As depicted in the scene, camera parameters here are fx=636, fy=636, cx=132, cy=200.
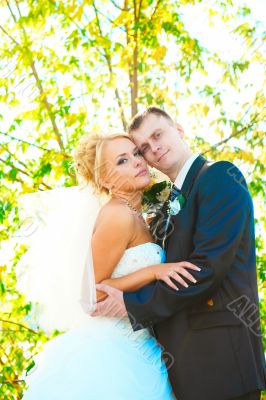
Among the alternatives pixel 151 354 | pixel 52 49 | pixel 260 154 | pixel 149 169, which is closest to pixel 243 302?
pixel 151 354

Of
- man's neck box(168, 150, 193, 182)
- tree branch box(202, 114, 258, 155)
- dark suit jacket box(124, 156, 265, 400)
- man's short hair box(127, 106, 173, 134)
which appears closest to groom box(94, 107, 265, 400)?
dark suit jacket box(124, 156, 265, 400)

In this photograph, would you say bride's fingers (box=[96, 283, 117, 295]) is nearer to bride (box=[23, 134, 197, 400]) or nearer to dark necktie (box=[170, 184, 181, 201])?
bride (box=[23, 134, 197, 400])

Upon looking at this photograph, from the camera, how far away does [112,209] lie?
10.4ft

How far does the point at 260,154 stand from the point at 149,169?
5.42 feet

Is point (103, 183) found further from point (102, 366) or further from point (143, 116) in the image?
point (102, 366)

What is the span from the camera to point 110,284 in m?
2.99

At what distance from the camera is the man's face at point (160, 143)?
3.32 meters

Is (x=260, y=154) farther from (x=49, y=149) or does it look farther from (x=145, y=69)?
(x=49, y=149)

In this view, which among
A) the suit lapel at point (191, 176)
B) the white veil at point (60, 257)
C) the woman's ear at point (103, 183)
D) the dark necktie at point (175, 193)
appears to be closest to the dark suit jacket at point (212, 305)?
the suit lapel at point (191, 176)

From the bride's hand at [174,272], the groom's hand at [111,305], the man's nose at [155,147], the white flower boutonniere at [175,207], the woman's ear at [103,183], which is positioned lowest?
the groom's hand at [111,305]

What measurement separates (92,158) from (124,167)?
21 centimetres

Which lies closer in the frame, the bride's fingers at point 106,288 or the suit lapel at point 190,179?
the bride's fingers at point 106,288

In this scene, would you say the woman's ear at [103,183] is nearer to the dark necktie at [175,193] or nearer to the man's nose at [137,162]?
the man's nose at [137,162]

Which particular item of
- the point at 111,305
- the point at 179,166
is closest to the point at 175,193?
the point at 179,166
